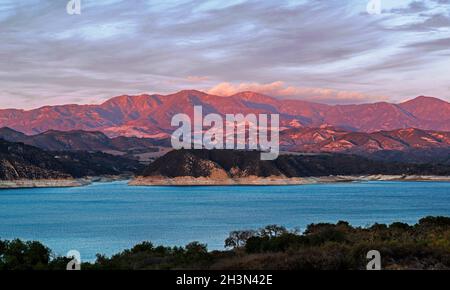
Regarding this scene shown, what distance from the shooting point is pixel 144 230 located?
78.4m

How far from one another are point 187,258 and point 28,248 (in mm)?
9524

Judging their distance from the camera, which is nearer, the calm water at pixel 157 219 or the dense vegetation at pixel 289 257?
the dense vegetation at pixel 289 257

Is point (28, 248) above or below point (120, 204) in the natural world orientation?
above

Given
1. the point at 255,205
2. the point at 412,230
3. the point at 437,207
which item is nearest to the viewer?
the point at 412,230

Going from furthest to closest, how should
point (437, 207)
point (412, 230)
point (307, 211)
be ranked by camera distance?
point (437, 207)
point (307, 211)
point (412, 230)

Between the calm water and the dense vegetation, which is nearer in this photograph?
the dense vegetation

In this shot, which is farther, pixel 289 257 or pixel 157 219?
pixel 157 219

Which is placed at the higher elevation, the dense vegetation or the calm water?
the dense vegetation

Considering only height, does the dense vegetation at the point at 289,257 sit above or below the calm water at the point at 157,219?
above

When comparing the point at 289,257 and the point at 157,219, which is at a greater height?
the point at 289,257
